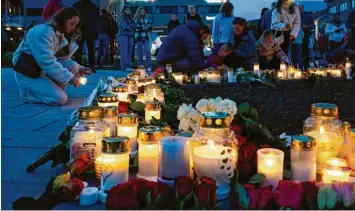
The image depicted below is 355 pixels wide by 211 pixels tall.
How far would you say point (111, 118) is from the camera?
2.60 m

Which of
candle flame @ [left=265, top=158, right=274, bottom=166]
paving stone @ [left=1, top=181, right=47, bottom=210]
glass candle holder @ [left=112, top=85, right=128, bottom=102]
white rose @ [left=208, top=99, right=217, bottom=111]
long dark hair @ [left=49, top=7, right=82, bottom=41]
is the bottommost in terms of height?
paving stone @ [left=1, top=181, right=47, bottom=210]

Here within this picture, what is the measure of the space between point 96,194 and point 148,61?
414 inches

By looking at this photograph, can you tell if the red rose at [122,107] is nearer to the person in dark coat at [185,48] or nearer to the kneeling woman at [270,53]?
the person in dark coat at [185,48]

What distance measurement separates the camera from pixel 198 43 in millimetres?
7289

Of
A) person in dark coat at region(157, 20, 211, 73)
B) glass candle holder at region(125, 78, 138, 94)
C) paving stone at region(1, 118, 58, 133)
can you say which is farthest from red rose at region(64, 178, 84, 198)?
person in dark coat at region(157, 20, 211, 73)

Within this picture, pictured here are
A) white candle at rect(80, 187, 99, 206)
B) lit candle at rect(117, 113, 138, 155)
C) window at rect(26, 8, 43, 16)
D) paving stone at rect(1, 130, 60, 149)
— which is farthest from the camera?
window at rect(26, 8, 43, 16)

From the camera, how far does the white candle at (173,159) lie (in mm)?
1957

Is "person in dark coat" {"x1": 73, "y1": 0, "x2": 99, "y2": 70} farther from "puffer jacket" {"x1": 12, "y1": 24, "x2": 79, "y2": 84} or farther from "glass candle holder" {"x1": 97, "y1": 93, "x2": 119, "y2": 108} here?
"glass candle holder" {"x1": 97, "y1": 93, "x2": 119, "y2": 108}

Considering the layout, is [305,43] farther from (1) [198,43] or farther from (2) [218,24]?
(1) [198,43]

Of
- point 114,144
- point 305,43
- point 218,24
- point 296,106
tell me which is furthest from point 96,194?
point 305,43

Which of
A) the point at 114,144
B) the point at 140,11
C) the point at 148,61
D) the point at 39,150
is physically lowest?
the point at 39,150

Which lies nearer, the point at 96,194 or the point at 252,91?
the point at 96,194

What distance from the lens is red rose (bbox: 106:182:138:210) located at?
1695 mm

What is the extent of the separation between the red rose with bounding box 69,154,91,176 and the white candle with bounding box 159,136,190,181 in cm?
39
